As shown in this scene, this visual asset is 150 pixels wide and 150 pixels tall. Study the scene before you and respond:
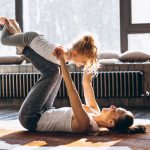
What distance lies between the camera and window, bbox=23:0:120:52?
5121mm

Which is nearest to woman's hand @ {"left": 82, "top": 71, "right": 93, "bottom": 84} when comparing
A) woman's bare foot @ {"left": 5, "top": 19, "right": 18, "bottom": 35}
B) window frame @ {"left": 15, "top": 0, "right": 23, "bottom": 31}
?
woman's bare foot @ {"left": 5, "top": 19, "right": 18, "bottom": 35}

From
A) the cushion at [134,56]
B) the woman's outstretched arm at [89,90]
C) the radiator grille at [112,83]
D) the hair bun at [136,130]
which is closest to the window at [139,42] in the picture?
the cushion at [134,56]

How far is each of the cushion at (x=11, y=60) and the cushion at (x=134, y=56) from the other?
4.57 feet

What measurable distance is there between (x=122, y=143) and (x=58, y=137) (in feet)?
1.55

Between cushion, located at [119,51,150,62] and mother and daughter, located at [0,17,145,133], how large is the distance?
6.31 feet

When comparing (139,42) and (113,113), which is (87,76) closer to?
(113,113)

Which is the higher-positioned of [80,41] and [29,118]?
[80,41]

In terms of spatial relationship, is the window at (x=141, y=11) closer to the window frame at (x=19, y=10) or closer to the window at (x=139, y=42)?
the window at (x=139, y=42)

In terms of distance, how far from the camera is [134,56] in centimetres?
467

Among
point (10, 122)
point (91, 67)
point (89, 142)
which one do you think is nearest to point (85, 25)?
point (10, 122)

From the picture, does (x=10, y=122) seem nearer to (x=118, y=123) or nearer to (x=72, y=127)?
(x=72, y=127)

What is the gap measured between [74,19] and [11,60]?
105cm

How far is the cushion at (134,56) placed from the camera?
467cm

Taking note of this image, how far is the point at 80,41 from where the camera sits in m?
2.68
